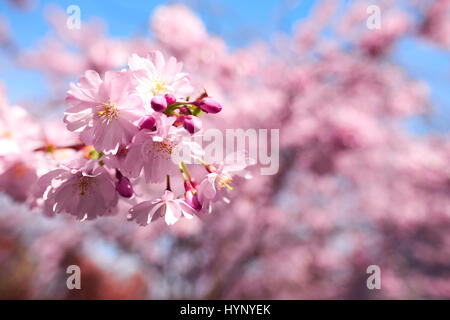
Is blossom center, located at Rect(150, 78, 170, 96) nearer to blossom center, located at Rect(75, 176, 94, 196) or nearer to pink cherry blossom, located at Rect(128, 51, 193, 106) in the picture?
pink cherry blossom, located at Rect(128, 51, 193, 106)

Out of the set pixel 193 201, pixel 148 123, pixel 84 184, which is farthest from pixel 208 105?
pixel 84 184

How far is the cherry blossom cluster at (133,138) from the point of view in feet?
2.41

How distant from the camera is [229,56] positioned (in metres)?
4.77

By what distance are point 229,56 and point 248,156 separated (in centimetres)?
426

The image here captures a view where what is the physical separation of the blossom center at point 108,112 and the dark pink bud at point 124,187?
0.58 ft

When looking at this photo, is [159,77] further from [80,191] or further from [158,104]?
[80,191]

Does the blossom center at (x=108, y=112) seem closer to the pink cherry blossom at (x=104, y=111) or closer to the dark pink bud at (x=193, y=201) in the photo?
the pink cherry blossom at (x=104, y=111)

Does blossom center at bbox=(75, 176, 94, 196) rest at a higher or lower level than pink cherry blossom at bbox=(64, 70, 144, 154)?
lower

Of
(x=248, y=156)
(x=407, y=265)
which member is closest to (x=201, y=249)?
(x=248, y=156)

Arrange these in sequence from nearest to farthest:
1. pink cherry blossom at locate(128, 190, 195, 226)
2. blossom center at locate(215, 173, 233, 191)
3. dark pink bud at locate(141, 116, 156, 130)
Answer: dark pink bud at locate(141, 116, 156, 130) < pink cherry blossom at locate(128, 190, 195, 226) < blossom center at locate(215, 173, 233, 191)

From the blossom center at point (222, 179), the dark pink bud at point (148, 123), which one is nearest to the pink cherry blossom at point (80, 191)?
the dark pink bud at point (148, 123)

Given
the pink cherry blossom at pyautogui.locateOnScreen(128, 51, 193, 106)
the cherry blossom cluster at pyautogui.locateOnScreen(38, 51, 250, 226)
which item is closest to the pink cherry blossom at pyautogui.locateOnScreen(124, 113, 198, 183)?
the cherry blossom cluster at pyautogui.locateOnScreen(38, 51, 250, 226)

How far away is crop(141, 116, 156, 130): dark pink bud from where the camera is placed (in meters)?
0.69

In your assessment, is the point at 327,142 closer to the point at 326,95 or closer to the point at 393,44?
the point at 326,95
